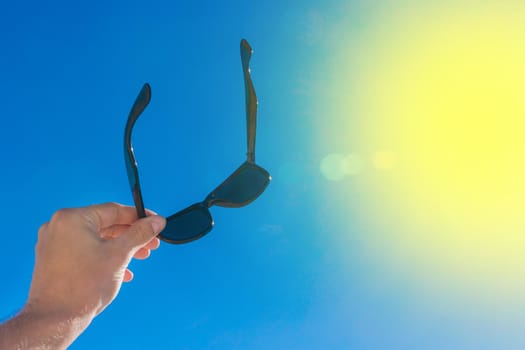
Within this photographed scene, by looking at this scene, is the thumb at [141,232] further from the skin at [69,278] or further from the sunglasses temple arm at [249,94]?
the sunglasses temple arm at [249,94]

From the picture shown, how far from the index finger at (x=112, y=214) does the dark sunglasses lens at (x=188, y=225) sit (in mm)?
254

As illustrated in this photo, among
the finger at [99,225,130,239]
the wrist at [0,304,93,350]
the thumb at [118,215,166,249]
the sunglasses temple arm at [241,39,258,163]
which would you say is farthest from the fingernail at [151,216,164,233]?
the sunglasses temple arm at [241,39,258,163]

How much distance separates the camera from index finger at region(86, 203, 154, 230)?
2781 millimetres

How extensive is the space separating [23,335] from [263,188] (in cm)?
223

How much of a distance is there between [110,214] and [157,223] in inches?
14.0

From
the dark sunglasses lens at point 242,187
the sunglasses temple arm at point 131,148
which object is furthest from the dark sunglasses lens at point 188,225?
the sunglasses temple arm at point 131,148

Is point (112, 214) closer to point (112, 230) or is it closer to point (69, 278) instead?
point (112, 230)

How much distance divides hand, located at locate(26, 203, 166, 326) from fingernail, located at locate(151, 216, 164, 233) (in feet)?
0.28

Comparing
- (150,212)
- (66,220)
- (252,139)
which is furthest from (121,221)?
(252,139)

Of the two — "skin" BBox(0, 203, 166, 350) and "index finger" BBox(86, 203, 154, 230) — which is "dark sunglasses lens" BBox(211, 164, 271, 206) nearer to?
"index finger" BBox(86, 203, 154, 230)

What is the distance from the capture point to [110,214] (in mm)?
2967

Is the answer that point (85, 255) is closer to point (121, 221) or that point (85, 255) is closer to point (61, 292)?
point (61, 292)

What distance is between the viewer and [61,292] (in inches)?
91.0

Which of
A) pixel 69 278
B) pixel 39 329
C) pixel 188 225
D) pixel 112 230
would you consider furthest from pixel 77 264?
pixel 188 225
